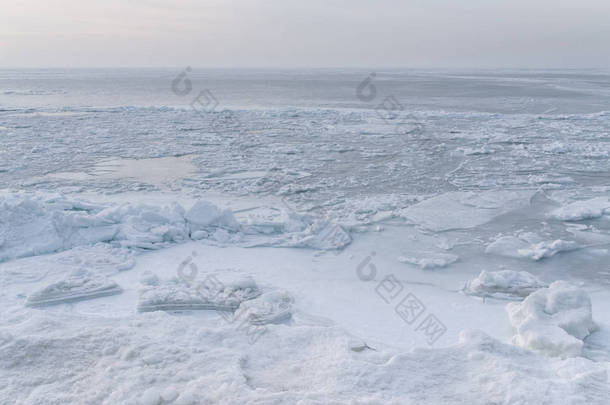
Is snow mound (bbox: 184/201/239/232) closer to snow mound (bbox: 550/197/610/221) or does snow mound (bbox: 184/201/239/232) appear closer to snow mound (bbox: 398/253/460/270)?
snow mound (bbox: 398/253/460/270)

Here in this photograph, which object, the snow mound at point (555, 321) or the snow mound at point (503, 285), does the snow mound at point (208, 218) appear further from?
the snow mound at point (555, 321)

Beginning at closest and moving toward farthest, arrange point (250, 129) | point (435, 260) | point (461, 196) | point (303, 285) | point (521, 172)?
point (303, 285) → point (435, 260) → point (461, 196) → point (521, 172) → point (250, 129)

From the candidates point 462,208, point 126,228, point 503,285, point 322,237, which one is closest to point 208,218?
point 126,228

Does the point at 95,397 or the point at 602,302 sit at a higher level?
the point at 95,397

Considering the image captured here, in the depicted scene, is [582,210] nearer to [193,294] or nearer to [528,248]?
[528,248]

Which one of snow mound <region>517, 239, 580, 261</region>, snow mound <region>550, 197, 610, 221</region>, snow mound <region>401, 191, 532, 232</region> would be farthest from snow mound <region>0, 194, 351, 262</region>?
snow mound <region>550, 197, 610, 221</region>

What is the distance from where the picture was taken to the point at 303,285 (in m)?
4.87

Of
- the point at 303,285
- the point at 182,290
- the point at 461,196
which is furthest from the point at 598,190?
the point at 182,290

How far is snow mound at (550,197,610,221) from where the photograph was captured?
22.2 feet

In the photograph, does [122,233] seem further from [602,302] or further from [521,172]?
[521,172]

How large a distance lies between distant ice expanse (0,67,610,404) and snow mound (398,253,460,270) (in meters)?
0.04

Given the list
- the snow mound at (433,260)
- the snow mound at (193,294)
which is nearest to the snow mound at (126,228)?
the snow mound at (433,260)

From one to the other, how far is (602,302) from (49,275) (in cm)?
538

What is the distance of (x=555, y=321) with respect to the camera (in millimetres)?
3715
